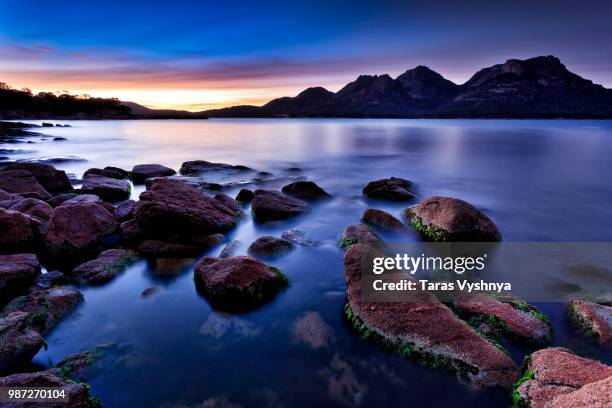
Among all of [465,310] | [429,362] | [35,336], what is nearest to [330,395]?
[429,362]

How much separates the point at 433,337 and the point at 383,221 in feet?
23.0

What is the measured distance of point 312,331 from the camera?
7.27 meters

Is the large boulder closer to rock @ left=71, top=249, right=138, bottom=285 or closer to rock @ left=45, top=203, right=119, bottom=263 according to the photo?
rock @ left=45, top=203, right=119, bottom=263

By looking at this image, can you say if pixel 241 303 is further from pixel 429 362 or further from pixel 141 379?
pixel 429 362

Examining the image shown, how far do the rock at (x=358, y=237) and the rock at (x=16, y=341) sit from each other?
8137mm

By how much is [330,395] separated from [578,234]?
12987mm

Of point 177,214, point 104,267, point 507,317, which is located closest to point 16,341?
point 104,267

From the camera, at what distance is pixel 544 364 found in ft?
17.4

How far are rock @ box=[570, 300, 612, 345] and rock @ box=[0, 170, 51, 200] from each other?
1909 centimetres

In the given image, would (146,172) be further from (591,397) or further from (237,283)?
(591,397)

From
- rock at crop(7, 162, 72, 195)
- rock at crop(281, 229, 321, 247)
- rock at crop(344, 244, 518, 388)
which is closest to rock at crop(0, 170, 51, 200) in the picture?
rock at crop(7, 162, 72, 195)

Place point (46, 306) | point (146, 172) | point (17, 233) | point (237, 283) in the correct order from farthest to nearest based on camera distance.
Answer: point (146, 172) → point (17, 233) → point (237, 283) → point (46, 306)

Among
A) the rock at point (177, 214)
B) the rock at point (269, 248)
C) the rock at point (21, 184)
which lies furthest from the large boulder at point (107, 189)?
the rock at point (269, 248)

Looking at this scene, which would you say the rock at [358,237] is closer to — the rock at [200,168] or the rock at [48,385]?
the rock at [48,385]
